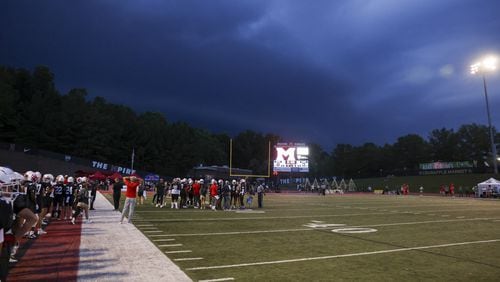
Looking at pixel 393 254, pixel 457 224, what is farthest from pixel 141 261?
pixel 457 224

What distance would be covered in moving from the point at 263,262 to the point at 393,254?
314cm

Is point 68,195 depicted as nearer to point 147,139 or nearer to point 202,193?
point 202,193

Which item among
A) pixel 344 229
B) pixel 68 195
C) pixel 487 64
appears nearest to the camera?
pixel 344 229

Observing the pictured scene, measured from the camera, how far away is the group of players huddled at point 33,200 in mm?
6315

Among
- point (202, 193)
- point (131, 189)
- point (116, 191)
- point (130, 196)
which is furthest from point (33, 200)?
point (202, 193)

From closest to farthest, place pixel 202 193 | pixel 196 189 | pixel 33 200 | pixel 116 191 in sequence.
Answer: pixel 33 200, pixel 116 191, pixel 196 189, pixel 202 193

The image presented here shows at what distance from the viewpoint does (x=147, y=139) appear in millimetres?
91125

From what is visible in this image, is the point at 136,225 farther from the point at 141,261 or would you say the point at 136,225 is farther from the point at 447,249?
the point at 447,249

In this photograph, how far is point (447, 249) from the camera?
9.34 meters

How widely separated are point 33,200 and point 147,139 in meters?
84.6

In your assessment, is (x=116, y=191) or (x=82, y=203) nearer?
(x=82, y=203)

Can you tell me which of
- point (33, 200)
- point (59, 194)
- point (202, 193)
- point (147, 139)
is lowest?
point (33, 200)

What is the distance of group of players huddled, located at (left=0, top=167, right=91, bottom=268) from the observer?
249 inches

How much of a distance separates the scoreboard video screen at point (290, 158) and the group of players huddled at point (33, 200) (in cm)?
4011
